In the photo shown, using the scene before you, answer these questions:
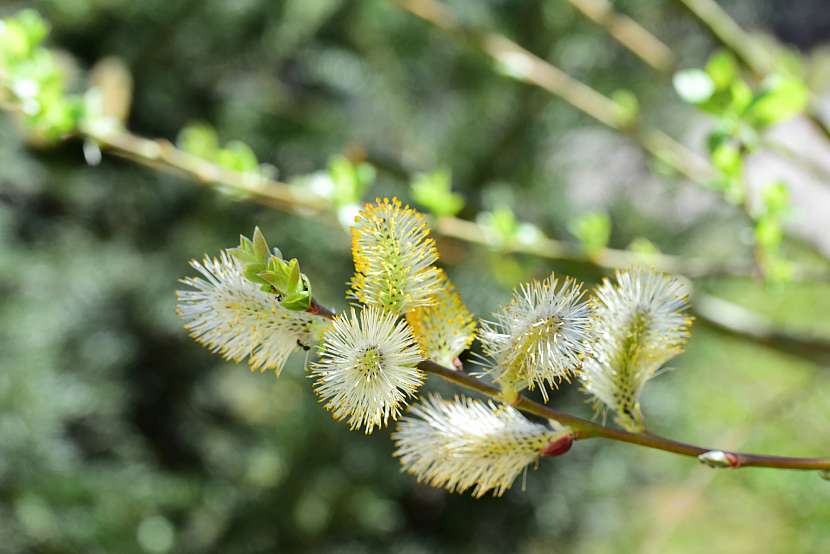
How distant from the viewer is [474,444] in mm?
221

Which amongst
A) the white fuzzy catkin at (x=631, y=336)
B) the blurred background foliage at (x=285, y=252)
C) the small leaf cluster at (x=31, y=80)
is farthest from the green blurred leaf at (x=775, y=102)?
the blurred background foliage at (x=285, y=252)

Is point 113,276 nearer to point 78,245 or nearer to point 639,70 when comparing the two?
point 78,245

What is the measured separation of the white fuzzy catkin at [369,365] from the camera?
0.66ft

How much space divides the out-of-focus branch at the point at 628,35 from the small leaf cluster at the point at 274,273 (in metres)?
0.45

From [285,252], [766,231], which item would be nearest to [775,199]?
[766,231]

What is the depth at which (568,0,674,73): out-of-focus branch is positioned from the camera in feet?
1.99

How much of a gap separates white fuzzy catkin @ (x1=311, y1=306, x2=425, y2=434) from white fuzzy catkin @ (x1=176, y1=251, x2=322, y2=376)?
0.02m

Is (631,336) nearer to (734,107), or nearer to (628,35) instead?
(734,107)

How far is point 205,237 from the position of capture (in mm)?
1056

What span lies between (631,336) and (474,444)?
0.17 feet

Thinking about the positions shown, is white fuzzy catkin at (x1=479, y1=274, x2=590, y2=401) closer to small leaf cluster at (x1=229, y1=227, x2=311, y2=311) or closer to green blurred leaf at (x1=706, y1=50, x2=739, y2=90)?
small leaf cluster at (x1=229, y1=227, x2=311, y2=311)

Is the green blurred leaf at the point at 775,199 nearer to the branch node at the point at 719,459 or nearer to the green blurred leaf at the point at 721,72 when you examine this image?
the green blurred leaf at the point at 721,72

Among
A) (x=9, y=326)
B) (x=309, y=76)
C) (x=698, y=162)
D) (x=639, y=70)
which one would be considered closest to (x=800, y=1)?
(x=639, y=70)

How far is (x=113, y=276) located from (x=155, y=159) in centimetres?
58
